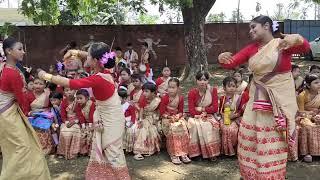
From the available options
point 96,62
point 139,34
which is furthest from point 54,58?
point 96,62

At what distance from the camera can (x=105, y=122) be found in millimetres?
3986

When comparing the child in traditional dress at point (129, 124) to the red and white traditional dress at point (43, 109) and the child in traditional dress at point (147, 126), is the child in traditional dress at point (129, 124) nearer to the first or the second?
the child in traditional dress at point (147, 126)

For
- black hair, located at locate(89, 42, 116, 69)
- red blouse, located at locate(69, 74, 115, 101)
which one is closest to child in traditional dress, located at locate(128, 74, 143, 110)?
red blouse, located at locate(69, 74, 115, 101)

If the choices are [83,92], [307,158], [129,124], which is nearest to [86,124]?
[83,92]

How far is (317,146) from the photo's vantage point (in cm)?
546

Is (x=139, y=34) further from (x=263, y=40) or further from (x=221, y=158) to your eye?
(x=263, y=40)

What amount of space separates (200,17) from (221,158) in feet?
26.3

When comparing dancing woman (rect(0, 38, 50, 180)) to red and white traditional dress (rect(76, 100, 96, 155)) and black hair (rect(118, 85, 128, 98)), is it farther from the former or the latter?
black hair (rect(118, 85, 128, 98))

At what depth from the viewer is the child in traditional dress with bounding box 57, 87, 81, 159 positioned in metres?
5.68

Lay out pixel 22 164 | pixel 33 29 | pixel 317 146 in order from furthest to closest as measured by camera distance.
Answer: pixel 33 29
pixel 317 146
pixel 22 164

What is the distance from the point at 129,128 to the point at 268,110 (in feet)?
7.91

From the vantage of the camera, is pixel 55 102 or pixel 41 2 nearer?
pixel 55 102

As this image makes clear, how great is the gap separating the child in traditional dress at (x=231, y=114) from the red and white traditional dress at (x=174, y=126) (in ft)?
1.65

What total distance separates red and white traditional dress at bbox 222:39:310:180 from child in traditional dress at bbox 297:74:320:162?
169cm
